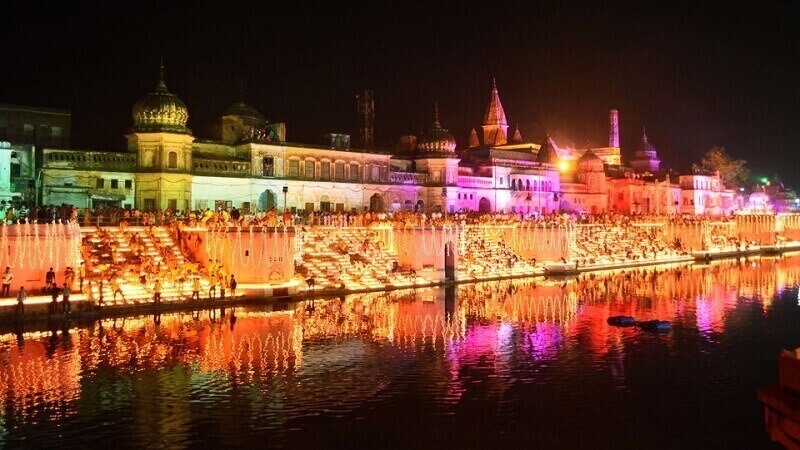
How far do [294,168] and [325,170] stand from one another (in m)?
2.58

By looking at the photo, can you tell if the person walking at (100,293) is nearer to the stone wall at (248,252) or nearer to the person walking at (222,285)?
the person walking at (222,285)

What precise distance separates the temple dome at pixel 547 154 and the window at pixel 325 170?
27.3 meters

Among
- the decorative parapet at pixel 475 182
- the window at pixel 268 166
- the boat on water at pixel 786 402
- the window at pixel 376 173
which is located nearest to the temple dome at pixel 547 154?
the decorative parapet at pixel 475 182

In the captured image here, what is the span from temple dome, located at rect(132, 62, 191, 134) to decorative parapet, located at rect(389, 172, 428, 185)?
1775cm

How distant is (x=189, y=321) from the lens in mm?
27266

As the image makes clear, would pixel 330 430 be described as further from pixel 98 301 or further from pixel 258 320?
pixel 98 301

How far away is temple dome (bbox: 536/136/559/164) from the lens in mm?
72312

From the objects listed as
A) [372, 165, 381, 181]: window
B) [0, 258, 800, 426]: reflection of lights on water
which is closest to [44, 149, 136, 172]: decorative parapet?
[0, 258, 800, 426]: reflection of lights on water

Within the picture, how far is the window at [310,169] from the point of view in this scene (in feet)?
166

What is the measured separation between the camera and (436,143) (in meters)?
58.1

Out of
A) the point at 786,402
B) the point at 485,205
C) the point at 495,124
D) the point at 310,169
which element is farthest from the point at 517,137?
the point at 786,402

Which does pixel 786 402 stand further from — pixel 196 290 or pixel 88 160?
pixel 88 160

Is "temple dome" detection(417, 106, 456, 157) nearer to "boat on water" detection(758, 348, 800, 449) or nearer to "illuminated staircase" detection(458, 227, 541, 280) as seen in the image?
"illuminated staircase" detection(458, 227, 541, 280)

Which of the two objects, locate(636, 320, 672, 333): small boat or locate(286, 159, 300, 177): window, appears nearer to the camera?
locate(636, 320, 672, 333): small boat
